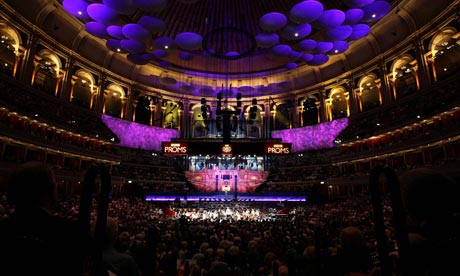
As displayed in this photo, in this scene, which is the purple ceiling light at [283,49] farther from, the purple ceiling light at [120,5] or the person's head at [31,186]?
the person's head at [31,186]

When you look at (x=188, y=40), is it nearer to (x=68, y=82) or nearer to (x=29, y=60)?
(x=29, y=60)

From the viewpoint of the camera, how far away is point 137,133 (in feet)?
127

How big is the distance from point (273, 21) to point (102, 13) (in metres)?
10.1

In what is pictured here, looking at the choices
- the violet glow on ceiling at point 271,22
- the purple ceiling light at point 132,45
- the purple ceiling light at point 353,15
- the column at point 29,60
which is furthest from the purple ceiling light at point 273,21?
the column at point 29,60

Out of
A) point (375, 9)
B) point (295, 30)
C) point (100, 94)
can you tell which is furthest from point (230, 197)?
point (375, 9)

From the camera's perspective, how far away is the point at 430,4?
79.6 feet

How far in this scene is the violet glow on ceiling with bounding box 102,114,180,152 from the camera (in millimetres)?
36500

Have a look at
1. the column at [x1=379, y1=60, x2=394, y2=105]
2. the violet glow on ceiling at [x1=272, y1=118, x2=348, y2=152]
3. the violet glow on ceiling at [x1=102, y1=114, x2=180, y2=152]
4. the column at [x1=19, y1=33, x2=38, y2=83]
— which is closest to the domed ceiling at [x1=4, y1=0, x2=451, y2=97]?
the column at [x1=19, y1=33, x2=38, y2=83]

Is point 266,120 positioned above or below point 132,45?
above

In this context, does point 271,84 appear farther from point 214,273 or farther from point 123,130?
point 214,273

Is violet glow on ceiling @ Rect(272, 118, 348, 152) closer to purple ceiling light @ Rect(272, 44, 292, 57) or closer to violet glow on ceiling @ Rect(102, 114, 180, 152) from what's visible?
violet glow on ceiling @ Rect(102, 114, 180, 152)

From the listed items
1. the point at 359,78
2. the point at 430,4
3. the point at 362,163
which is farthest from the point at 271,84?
the point at 430,4

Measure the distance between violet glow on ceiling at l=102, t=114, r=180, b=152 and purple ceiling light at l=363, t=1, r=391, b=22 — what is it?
30648mm

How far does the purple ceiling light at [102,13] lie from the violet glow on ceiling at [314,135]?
29443 millimetres
